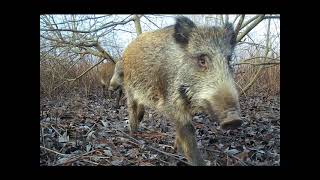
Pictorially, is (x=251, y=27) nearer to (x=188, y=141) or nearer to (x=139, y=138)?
(x=188, y=141)

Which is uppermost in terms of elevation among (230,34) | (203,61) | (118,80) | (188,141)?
(230,34)

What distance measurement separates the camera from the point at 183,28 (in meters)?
3.76

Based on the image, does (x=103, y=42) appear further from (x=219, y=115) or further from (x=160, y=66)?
(x=219, y=115)

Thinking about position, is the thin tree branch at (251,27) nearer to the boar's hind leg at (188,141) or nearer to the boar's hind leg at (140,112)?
the boar's hind leg at (188,141)

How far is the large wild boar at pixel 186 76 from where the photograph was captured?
3.47m

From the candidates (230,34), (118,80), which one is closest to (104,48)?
(118,80)

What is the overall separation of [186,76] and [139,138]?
79 centimetres

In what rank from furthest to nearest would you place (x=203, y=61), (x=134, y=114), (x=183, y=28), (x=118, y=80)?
(x=118, y=80) → (x=134, y=114) → (x=183, y=28) → (x=203, y=61)

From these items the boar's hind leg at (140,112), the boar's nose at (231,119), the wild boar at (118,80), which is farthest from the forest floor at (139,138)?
the boar's nose at (231,119)

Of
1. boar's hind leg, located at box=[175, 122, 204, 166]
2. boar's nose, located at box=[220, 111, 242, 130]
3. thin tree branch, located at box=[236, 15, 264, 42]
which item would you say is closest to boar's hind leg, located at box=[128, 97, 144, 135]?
boar's hind leg, located at box=[175, 122, 204, 166]

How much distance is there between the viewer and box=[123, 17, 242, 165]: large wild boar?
3469mm

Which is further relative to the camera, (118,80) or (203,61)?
(118,80)
